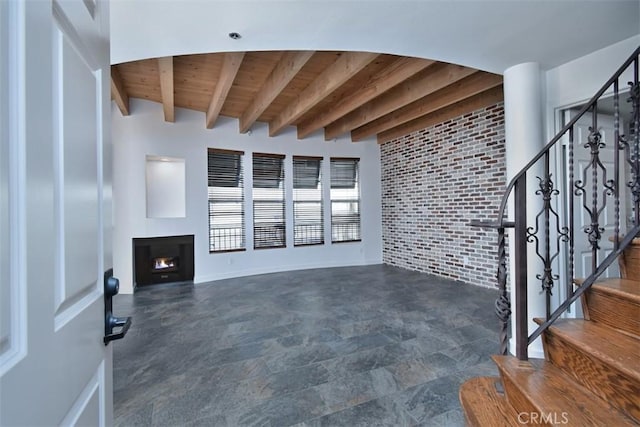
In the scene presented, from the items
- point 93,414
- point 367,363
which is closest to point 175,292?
point 367,363

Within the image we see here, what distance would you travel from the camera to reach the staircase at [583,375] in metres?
1.20

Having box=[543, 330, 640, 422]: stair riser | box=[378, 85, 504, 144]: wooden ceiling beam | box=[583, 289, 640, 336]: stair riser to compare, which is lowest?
box=[543, 330, 640, 422]: stair riser

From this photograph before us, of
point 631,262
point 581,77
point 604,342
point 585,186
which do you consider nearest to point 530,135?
point 581,77

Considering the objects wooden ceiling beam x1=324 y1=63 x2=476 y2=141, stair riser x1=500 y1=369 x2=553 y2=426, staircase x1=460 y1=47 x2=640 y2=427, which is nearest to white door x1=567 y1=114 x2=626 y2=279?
staircase x1=460 y1=47 x2=640 y2=427

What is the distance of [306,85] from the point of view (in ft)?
13.6

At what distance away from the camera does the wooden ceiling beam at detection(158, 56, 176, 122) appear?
3002mm

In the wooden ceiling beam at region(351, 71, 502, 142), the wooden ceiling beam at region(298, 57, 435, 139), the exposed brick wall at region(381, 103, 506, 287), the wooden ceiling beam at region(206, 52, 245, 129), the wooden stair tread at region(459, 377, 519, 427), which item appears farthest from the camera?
the exposed brick wall at region(381, 103, 506, 287)

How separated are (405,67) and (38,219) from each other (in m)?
3.49

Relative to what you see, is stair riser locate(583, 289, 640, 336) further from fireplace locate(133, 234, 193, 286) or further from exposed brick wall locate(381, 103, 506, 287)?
fireplace locate(133, 234, 193, 286)

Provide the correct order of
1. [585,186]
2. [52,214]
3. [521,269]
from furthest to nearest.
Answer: [585,186] < [521,269] < [52,214]

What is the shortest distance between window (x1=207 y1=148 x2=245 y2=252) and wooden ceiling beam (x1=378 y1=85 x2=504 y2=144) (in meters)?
3.27

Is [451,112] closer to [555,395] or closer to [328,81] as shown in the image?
[328,81]

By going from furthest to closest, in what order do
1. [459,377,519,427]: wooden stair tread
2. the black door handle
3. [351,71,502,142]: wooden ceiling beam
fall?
[351,71,502,142]: wooden ceiling beam < [459,377,519,427]: wooden stair tread < the black door handle

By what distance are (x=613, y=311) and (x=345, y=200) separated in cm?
546
